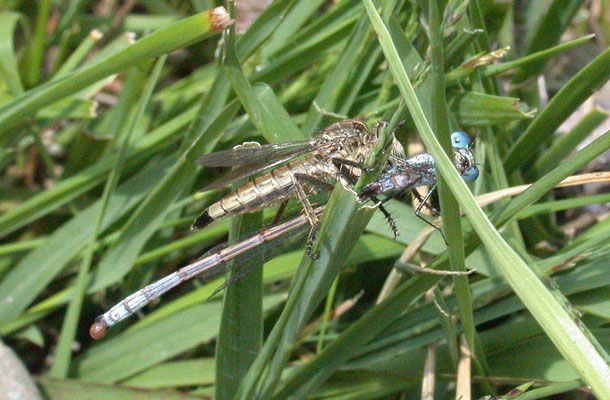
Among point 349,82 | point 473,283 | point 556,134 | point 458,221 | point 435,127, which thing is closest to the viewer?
point 435,127

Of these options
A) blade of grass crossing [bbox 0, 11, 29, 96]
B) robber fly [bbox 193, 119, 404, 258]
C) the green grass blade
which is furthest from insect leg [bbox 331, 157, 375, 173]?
blade of grass crossing [bbox 0, 11, 29, 96]

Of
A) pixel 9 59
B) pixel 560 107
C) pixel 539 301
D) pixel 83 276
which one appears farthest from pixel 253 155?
pixel 9 59

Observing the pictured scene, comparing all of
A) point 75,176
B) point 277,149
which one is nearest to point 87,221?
point 75,176

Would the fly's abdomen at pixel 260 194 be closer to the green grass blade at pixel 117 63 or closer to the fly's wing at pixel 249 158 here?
the fly's wing at pixel 249 158

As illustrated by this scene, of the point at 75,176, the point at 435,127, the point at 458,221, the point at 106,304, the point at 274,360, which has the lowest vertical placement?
the point at 274,360

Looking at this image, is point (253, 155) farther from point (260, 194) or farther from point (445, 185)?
point (445, 185)

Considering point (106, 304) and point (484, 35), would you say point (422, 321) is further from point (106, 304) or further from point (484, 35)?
point (106, 304)
